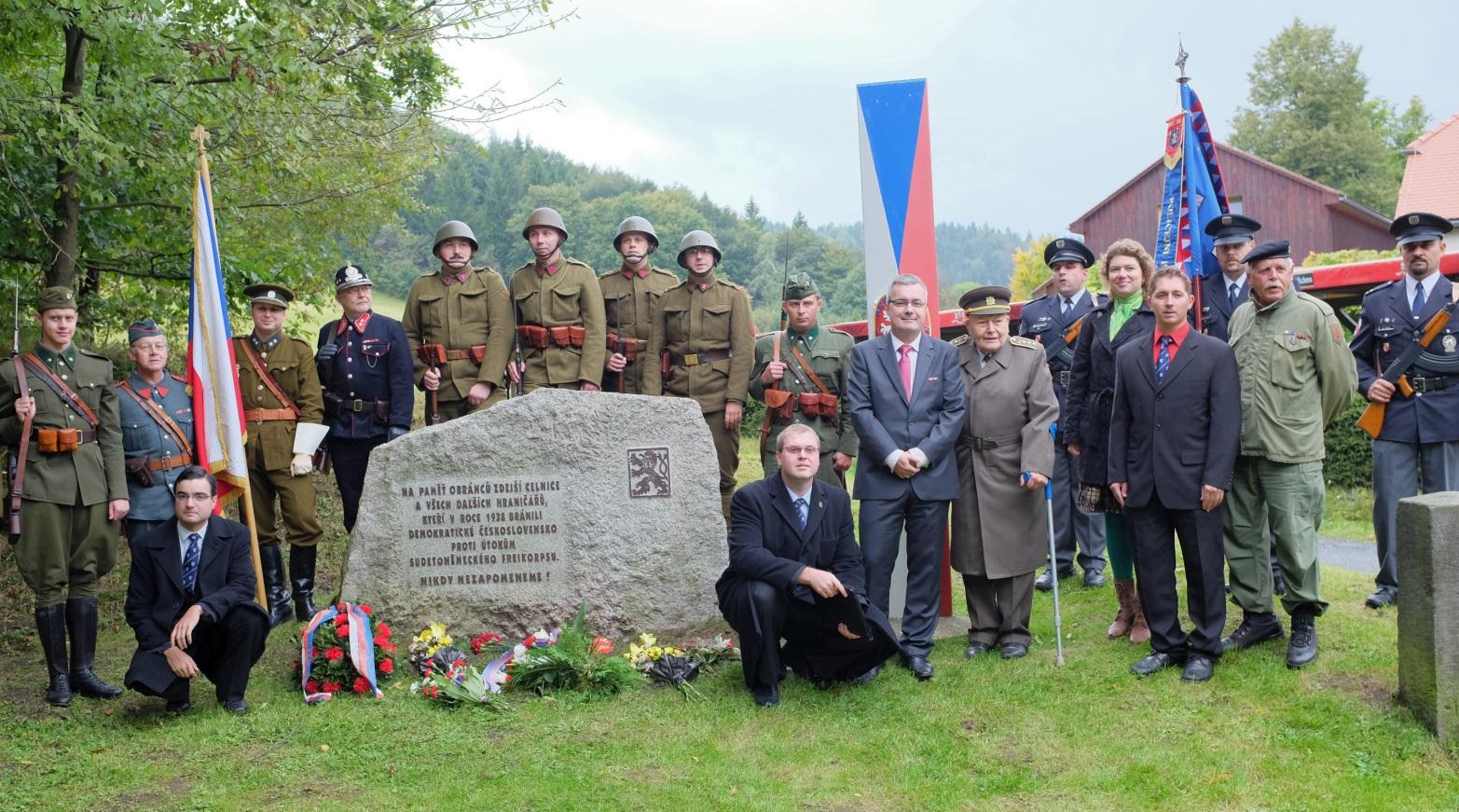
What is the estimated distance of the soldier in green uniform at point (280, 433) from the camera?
632cm

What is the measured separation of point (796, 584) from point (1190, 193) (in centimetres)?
306

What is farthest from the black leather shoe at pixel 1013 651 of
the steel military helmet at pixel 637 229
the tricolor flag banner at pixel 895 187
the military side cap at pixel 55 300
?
the military side cap at pixel 55 300

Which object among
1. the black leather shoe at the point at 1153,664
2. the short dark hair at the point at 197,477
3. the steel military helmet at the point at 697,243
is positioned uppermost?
the steel military helmet at the point at 697,243

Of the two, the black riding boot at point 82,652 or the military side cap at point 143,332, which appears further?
the military side cap at point 143,332

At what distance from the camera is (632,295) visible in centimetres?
697

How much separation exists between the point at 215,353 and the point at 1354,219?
110ft

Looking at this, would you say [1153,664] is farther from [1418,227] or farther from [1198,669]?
[1418,227]

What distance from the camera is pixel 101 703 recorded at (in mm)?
5230

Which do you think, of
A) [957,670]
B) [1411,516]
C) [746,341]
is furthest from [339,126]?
[1411,516]

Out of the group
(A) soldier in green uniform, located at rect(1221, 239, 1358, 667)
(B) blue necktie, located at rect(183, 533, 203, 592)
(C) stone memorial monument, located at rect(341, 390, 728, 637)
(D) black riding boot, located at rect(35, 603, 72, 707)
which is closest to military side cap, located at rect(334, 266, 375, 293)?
(C) stone memorial monument, located at rect(341, 390, 728, 637)

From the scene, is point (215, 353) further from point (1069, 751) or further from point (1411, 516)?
point (1411, 516)

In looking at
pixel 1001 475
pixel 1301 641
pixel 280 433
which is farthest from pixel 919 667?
pixel 280 433

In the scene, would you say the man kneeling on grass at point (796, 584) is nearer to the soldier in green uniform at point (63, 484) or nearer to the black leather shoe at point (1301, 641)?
the black leather shoe at point (1301, 641)

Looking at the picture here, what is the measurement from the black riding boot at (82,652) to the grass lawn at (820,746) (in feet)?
0.52
